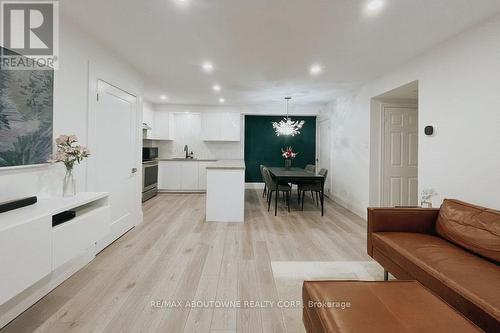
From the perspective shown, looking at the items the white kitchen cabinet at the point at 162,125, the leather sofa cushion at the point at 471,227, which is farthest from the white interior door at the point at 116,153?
the leather sofa cushion at the point at 471,227

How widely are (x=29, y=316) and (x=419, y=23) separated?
414 cm

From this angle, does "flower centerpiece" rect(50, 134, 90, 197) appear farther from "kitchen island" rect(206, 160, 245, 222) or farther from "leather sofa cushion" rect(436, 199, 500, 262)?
"leather sofa cushion" rect(436, 199, 500, 262)

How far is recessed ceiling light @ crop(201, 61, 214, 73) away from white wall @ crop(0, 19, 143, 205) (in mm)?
1251

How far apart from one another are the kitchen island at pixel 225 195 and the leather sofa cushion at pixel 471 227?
8.89 ft

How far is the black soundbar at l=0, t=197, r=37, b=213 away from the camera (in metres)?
1.58

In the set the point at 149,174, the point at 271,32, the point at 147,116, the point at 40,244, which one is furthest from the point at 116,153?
the point at 147,116

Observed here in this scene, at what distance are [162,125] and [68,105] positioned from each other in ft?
14.8

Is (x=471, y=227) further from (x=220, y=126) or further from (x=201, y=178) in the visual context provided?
(x=220, y=126)

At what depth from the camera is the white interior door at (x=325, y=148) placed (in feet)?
20.9

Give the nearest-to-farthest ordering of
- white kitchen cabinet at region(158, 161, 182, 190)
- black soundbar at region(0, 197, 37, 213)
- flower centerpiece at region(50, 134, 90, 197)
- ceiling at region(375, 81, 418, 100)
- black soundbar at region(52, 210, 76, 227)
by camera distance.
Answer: black soundbar at region(0, 197, 37, 213) → black soundbar at region(52, 210, 76, 227) → flower centerpiece at region(50, 134, 90, 197) → ceiling at region(375, 81, 418, 100) → white kitchen cabinet at region(158, 161, 182, 190)

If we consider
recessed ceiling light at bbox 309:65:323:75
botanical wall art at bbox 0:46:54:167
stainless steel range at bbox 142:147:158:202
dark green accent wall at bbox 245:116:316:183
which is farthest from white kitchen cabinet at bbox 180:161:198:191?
botanical wall art at bbox 0:46:54:167

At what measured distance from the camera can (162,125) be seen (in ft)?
22.4

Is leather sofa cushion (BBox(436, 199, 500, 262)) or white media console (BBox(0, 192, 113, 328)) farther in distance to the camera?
leather sofa cushion (BBox(436, 199, 500, 262))

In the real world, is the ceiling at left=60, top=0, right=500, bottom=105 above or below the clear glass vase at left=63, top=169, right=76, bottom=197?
above
